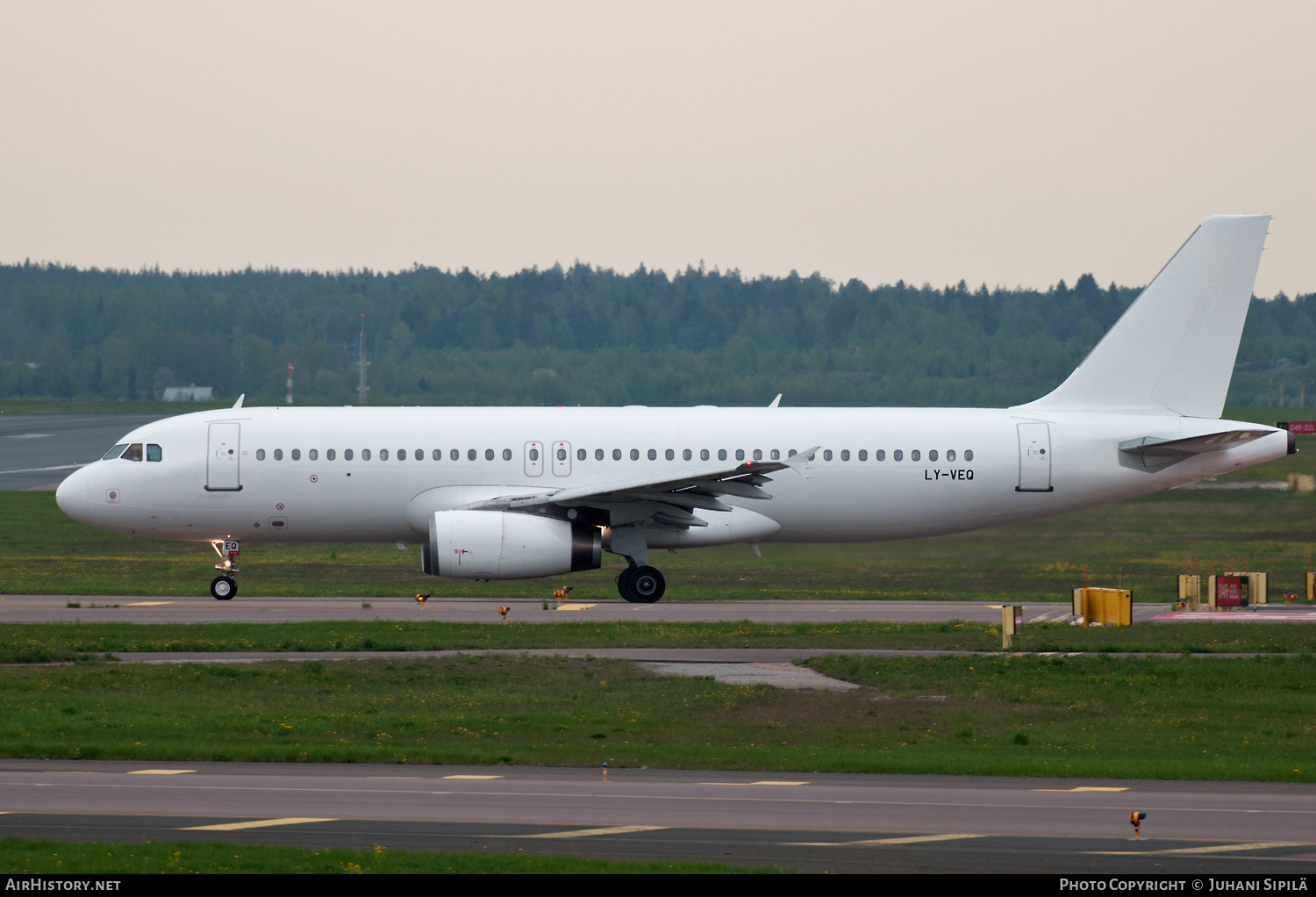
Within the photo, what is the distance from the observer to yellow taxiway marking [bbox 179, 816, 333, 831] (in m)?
14.2

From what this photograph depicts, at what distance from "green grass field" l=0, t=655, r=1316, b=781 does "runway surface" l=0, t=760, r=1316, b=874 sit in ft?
2.77

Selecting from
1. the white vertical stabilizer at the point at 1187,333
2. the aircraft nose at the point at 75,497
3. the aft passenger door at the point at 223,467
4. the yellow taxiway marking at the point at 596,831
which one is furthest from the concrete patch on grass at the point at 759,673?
the aircraft nose at the point at 75,497

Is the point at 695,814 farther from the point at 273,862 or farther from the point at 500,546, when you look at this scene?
the point at 500,546

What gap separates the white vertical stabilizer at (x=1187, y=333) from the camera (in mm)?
38406

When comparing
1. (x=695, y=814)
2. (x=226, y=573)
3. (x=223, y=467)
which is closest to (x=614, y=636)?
(x=223, y=467)

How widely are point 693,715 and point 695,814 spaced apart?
6417 millimetres

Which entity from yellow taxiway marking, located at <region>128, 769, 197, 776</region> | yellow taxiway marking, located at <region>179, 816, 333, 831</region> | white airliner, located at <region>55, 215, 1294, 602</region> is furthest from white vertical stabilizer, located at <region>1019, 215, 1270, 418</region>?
yellow taxiway marking, located at <region>179, 816, 333, 831</region>

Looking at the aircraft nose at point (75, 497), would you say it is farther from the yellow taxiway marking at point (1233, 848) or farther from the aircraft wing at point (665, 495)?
the yellow taxiway marking at point (1233, 848)

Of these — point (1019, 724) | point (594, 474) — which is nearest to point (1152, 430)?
point (594, 474)

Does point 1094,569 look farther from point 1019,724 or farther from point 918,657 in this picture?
point 1019,724

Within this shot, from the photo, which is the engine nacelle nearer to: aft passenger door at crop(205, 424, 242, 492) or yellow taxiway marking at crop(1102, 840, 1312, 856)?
aft passenger door at crop(205, 424, 242, 492)

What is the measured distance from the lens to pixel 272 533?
36719 mm

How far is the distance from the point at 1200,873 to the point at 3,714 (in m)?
15.5

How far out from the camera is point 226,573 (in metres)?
36.9
